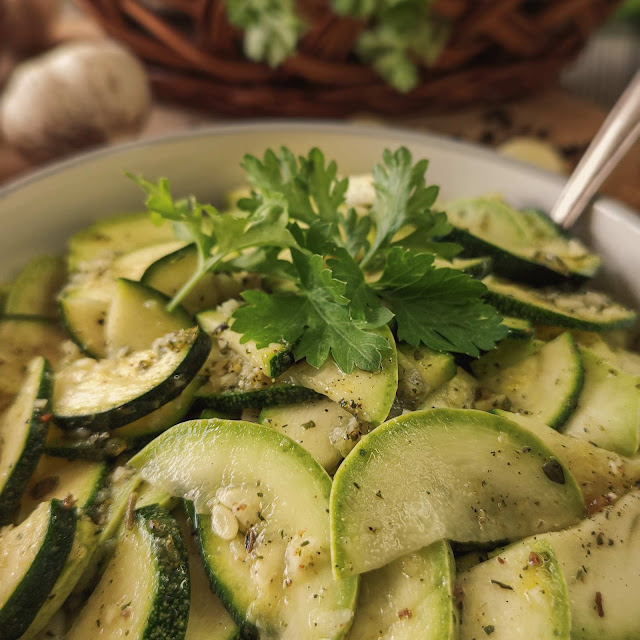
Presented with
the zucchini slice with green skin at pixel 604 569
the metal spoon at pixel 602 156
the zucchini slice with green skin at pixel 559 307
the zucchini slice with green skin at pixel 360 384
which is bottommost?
the zucchini slice with green skin at pixel 604 569

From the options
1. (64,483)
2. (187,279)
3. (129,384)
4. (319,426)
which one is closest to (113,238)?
(187,279)

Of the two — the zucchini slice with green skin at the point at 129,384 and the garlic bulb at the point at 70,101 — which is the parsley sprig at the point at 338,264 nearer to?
the zucchini slice with green skin at the point at 129,384

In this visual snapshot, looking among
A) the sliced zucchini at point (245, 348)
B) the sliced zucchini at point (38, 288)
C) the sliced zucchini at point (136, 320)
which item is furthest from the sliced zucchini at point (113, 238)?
the sliced zucchini at point (245, 348)

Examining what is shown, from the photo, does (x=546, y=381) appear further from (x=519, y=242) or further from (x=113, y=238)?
(x=113, y=238)

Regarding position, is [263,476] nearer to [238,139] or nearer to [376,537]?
[376,537]

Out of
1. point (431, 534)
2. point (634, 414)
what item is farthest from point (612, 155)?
point (431, 534)

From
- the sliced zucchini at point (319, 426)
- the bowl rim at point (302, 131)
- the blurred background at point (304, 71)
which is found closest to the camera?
the sliced zucchini at point (319, 426)
